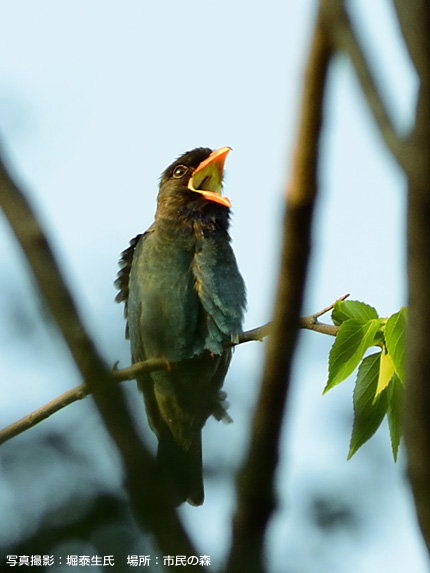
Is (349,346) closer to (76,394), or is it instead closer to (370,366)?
(370,366)

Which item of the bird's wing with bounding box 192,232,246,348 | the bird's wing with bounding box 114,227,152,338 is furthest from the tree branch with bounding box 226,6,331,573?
the bird's wing with bounding box 114,227,152,338

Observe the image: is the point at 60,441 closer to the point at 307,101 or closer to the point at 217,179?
the point at 307,101

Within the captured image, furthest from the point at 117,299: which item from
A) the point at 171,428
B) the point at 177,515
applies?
the point at 177,515

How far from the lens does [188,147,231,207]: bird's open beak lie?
7.38 metres

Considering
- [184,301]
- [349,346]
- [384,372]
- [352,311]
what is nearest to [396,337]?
[384,372]

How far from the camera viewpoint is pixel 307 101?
1691 mm

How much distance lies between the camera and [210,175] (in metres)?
7.54

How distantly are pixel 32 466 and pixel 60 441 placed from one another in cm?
12

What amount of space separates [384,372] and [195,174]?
14.1 feet

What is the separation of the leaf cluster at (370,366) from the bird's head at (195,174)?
3.66 meters

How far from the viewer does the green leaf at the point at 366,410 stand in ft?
10.5

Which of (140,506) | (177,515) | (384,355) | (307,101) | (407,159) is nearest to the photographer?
(407,159)

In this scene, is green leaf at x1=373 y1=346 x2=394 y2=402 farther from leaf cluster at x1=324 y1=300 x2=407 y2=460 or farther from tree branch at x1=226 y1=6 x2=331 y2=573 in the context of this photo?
tree branch at x1=226 y1=6 x2=331 y2=573

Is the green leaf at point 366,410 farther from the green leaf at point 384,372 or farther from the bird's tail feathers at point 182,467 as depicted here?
the bird's tail feathers at point 182,467
